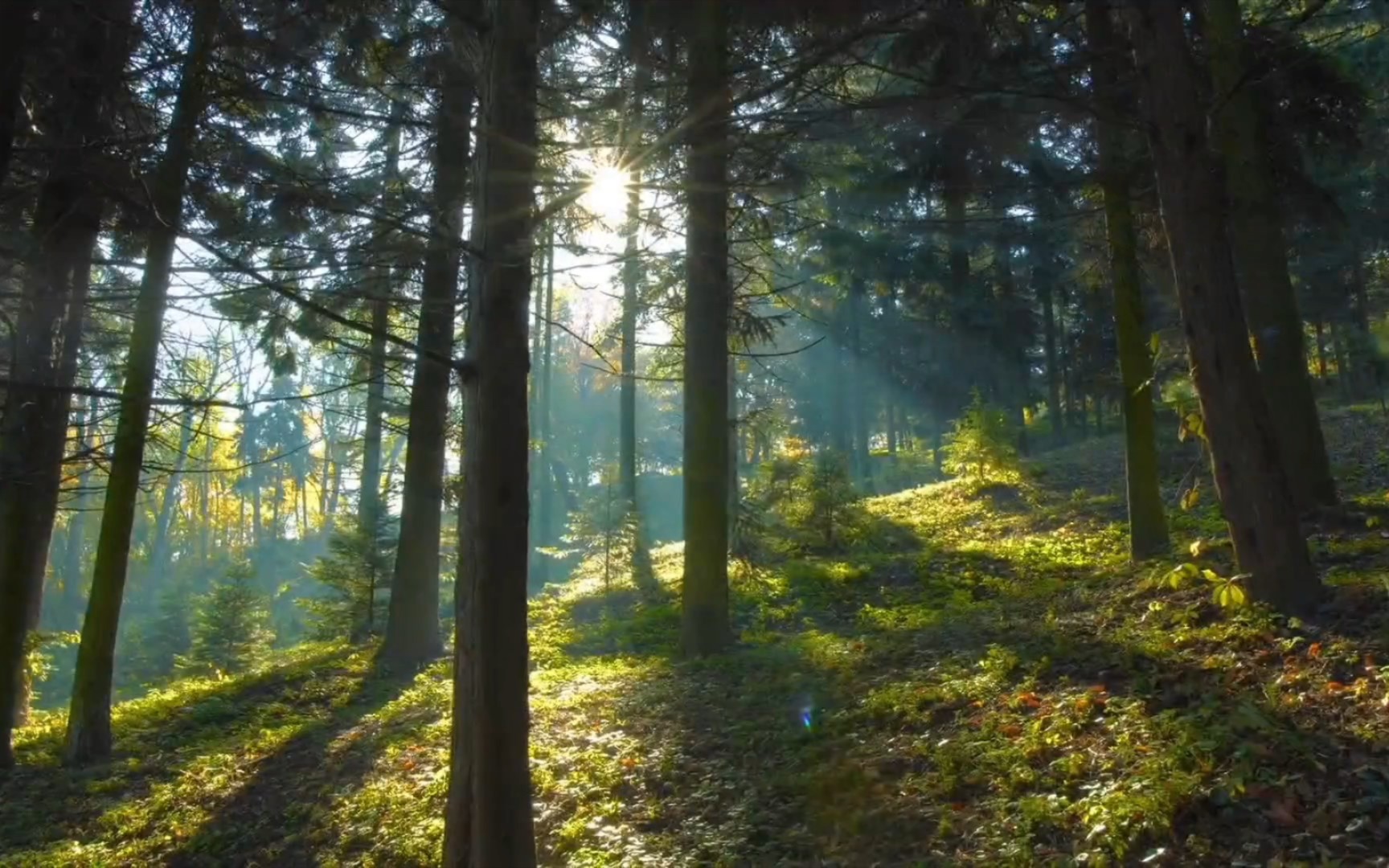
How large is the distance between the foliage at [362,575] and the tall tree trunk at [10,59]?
12058 mm

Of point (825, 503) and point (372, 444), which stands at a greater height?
point (372, 444)

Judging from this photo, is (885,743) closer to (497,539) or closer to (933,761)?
(933,761)

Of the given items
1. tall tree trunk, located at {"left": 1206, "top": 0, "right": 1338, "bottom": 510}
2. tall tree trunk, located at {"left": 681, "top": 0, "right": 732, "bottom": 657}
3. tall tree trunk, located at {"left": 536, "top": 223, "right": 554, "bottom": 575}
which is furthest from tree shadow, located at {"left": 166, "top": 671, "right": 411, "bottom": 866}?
tall tree trunk, located at {"left": 536, "top": 223, "right": 554, "bottom": 575}

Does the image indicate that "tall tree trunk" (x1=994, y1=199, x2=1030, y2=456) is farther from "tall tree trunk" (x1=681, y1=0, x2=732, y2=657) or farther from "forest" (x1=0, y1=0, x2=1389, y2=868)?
"tall tree trunk" (x1=681, y1=0, x2=732, y2=657)

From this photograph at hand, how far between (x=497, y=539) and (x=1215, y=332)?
5192mm

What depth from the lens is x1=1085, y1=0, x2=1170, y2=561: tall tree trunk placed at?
1017 centimetres

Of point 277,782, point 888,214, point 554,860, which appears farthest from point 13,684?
point 888,214

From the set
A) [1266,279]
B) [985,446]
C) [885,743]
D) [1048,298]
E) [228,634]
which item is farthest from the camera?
[1048,298]

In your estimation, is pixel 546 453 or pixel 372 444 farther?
pixel 546 453

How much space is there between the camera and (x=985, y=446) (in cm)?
1853

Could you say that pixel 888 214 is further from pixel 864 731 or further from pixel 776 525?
pixel 864 731

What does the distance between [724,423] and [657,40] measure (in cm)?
379

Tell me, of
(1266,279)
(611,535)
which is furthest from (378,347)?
(1266,279)

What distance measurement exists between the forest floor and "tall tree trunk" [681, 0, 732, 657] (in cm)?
57
